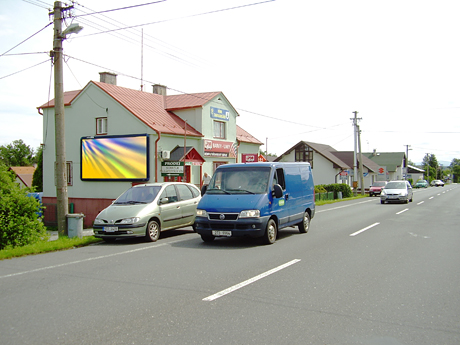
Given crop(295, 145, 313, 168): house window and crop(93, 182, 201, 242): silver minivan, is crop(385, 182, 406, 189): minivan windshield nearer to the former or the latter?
crop(93, 182, 201, 242): silver minivan

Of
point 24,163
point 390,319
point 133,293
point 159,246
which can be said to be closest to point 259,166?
point 159,246

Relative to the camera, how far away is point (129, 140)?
2511 centimetres

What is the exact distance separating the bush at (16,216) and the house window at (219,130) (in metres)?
18.5

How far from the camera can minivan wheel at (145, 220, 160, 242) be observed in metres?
11.6

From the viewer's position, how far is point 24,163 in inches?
3457

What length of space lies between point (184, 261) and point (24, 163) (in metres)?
89.4

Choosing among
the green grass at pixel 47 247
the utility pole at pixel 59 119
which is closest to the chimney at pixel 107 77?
the utility pole at pixel 59 119

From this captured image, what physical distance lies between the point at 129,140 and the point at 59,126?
12662 millimetres

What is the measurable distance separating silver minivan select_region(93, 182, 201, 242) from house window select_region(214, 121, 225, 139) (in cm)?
1533

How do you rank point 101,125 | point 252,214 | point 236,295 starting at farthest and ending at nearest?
point 101,125, point 252,214, point 236,295

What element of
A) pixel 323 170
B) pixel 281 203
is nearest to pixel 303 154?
pixel 323 170

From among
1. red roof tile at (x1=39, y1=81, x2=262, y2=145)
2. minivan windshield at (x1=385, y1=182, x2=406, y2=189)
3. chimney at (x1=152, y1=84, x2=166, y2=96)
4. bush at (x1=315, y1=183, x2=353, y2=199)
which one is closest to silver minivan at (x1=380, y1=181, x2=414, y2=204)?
minivan windshield at (x1=385, y1=182, x2=406, y2=189)

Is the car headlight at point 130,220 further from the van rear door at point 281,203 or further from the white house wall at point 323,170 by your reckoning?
the white house wall at point 323,170

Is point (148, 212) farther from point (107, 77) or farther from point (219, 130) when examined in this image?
point (107, 77)
